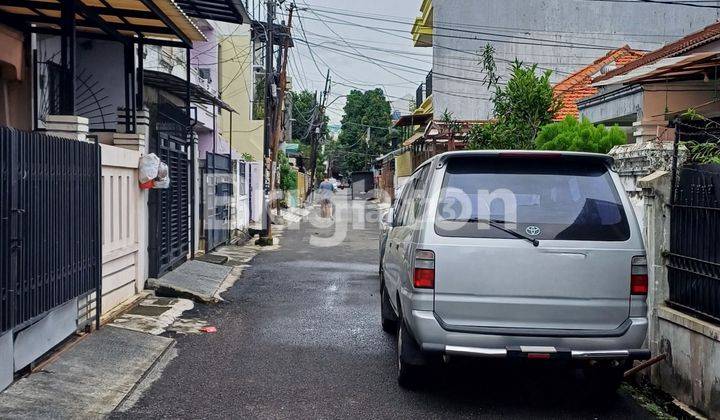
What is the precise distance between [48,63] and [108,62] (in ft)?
6.05

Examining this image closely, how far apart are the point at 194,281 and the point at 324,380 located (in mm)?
5684

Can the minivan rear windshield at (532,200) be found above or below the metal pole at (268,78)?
below

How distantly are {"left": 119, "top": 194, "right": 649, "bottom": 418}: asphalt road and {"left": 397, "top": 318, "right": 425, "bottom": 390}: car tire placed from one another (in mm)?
94

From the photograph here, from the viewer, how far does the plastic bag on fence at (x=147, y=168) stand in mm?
9648

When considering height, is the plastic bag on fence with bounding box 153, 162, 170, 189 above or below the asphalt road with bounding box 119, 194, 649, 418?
above

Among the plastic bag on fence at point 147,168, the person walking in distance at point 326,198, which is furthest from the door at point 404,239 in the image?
the person walking in distance at point 326,198

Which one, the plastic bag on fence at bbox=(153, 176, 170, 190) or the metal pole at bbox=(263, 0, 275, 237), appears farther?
the metal pole at bbox=(263, 0, 275, 237)

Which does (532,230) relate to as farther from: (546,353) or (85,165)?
(85,165)

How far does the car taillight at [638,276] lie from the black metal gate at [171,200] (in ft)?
24.3

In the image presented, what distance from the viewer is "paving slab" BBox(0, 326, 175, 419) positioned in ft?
16.7

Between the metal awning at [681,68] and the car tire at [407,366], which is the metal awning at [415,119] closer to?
the metal awning at [681,68]

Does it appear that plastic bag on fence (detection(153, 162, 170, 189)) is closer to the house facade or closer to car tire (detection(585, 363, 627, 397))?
the house facade

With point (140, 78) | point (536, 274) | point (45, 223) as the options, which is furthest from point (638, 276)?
point (140, 78)

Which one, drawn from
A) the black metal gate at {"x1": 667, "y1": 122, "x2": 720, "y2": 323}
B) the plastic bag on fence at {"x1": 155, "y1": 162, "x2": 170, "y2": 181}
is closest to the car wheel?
the black metal gate at {"x1": 667, "y1": 122, "x2": 720, "y2": 323}
